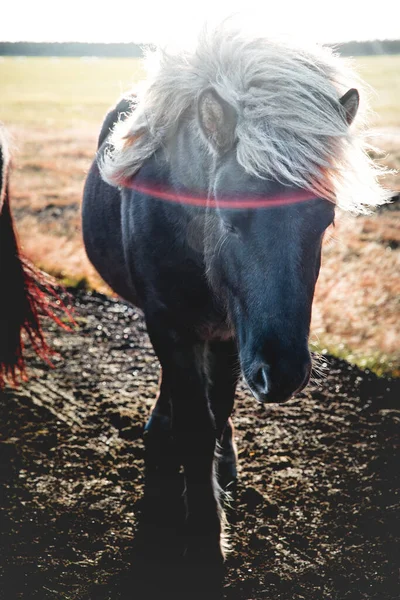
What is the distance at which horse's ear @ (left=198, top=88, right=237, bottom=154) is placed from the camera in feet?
5.75

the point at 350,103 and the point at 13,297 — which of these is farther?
the point at 13,297

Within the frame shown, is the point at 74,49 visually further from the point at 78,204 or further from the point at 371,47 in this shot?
the point at 78,204

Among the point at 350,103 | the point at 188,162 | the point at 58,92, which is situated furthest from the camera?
the point at 58,92

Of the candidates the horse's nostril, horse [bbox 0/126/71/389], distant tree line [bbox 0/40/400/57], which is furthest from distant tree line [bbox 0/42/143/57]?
the horse's nostril

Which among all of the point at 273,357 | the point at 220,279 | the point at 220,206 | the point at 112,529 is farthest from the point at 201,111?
the point at 112,529

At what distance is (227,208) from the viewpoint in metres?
1.76

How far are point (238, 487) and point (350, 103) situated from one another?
1971mm

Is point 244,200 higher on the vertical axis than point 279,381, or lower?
higher

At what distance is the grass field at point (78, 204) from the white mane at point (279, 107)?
0.37 m

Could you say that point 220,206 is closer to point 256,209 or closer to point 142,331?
point 256,209

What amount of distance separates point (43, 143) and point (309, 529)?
9515mm

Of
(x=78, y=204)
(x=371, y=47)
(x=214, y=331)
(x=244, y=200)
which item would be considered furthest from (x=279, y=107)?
(x=78, y=204)

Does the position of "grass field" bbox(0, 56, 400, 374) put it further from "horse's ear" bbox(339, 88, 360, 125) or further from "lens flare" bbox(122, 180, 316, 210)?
"lens flare" bbox(122, 180, 316, 210)

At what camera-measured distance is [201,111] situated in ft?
5.85
